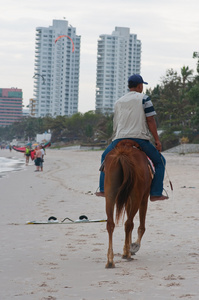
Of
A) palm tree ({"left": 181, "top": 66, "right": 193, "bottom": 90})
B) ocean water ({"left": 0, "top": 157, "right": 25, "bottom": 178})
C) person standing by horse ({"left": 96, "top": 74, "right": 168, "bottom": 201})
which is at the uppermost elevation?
palm tree ({"left": 181, "top": 66, "right": 193, "bottom": 90})

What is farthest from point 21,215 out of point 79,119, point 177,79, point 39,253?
point 79,119

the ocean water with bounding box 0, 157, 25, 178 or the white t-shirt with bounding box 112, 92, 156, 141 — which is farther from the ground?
the white t-shirt with bounding box 112, 92, 156, 141

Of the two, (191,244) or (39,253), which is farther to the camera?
(191,244)

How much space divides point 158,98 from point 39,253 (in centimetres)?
7621

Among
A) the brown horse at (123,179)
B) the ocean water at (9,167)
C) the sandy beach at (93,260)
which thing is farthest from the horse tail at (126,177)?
the ocean water at (9,167)

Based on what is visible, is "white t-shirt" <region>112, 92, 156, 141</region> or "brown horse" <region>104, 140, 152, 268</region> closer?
"brown horse" <region>104, 140, 152, 268</region>

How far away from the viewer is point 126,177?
5.73 metres

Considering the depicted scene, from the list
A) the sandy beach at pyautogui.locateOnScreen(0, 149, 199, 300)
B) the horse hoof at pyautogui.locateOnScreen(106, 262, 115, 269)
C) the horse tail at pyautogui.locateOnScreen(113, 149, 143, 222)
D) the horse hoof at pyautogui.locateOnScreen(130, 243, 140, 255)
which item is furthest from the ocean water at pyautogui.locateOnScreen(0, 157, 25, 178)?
the horse hoof at pyautogui.locateOnScreen(106, 262, 115, 269)

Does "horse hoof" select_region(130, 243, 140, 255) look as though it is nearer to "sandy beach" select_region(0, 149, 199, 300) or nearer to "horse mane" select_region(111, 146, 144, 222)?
"sandy beach" select_region(0, 149, 199, 300)

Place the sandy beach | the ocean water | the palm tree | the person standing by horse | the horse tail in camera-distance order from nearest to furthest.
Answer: the sandy beach → the horse tail → the person standing by horse → the ocean water → the palm tree

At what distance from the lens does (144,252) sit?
659cm

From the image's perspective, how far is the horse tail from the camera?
5.76 meters

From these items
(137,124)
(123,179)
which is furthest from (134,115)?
(123,179)

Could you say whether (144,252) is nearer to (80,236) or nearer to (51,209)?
(80,236)
